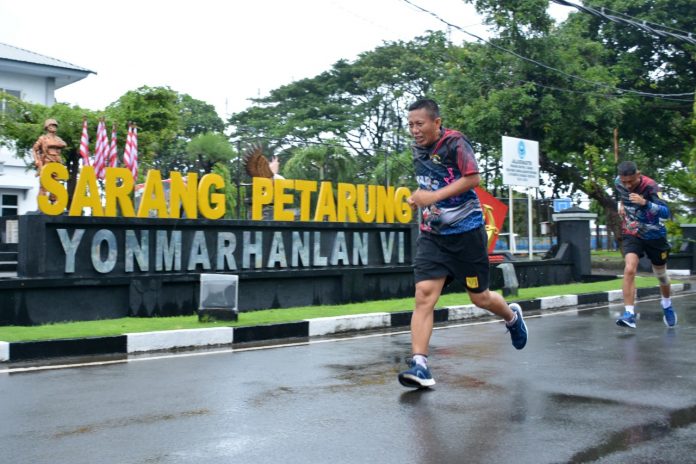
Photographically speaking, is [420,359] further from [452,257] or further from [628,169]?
[628,169]

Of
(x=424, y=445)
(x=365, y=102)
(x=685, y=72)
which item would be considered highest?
(x=365, y=102)

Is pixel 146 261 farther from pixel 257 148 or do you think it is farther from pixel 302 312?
pixel 257 148

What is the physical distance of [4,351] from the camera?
22.4 ft

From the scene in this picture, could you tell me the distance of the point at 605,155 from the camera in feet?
84.7

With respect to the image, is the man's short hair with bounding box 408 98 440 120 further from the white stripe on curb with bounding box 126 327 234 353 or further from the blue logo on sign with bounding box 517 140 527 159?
the blue logo on sign with bounding box 517 140 527 159

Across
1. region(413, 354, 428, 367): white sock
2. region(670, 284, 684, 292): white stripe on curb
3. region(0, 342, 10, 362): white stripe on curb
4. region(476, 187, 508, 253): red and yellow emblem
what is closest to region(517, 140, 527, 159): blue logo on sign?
region(476, 187, 508, 253): red and yellow emblem

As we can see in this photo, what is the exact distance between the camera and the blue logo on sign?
17.8 metres

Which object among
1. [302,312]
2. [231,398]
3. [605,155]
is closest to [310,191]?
[302,312]

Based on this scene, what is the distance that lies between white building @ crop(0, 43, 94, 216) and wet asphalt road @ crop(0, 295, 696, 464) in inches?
960

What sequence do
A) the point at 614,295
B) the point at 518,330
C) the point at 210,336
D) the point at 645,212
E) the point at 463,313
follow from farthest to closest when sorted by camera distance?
the point at 614,295
the point at 463,313
the point at 645,212
the point at 210,336
the point at 518,330

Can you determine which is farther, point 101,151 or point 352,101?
point 352,101

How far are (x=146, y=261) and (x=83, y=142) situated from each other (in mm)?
9232

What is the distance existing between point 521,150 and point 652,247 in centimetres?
960

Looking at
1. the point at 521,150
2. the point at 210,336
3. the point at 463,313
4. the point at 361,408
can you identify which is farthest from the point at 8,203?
the point at 361,408
